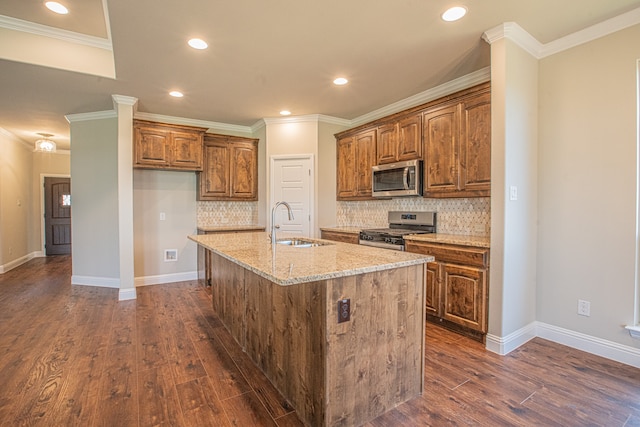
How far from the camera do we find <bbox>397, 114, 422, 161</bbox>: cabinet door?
3.58 meters

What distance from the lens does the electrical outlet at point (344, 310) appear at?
1.61 meters

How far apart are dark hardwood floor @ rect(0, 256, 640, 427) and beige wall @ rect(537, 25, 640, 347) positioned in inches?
17.2

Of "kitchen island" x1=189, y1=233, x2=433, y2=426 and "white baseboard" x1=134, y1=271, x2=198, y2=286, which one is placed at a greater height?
"kitchen island" x1=189, y1=233, x2=433, y2=426

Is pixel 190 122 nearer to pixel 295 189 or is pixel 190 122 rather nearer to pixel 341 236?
pixel 295 189

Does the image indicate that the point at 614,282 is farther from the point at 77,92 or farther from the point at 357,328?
the point at 77,92

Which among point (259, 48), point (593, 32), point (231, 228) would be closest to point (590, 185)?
point (593, 32)

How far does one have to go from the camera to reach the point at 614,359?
239cm

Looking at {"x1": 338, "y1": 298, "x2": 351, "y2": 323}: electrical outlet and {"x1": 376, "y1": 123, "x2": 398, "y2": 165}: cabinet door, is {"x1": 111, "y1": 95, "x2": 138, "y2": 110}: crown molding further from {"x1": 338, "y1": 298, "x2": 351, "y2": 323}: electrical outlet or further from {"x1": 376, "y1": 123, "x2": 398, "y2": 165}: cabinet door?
{"x1": 338, "y1": 298, "x2": 351, "y2": 323}: electrical outlet

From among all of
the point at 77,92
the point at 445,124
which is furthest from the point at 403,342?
the point at 77,92

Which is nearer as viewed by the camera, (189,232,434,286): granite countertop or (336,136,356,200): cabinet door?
(189,232,434,286): granite countertop

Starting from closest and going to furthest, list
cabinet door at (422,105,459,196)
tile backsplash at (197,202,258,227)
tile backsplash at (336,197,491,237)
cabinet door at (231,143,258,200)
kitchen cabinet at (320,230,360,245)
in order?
1. cabinet door at (422,105,459,196)
2. tile backsplash at (336,197,491,237)
3. kitchen cabinet at (320,230,360,245)
4. cabinet door at (231,143,258,200)
5. tile backsplash at (197,202,258,227)

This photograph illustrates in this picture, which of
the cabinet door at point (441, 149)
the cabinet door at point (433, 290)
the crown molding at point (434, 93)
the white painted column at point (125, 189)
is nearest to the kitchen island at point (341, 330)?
the cabinet door at point (433, 290)

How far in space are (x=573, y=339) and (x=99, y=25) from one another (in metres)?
5.14

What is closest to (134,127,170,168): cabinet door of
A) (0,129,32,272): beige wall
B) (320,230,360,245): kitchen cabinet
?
(320,230,360,245): kitchen cabinet
